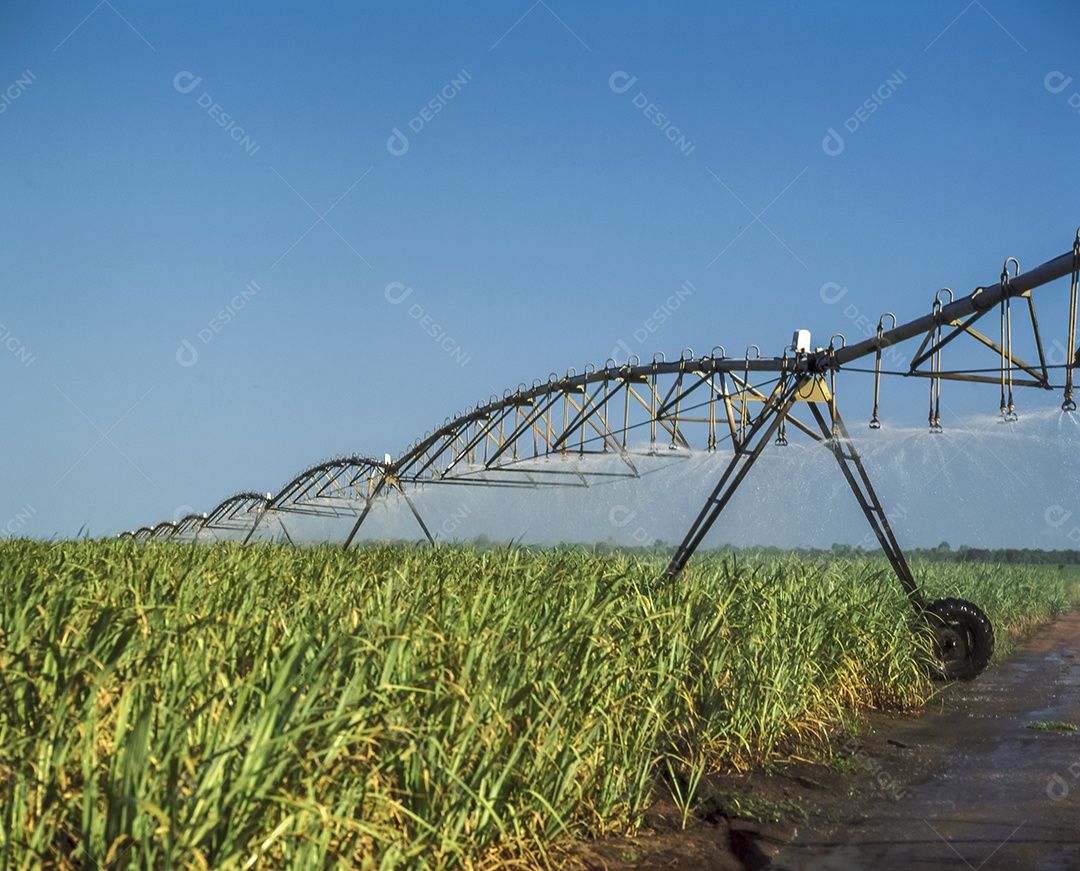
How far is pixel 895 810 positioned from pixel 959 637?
5.59 m

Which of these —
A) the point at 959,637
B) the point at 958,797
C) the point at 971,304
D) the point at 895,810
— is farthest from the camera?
the point at 959,637

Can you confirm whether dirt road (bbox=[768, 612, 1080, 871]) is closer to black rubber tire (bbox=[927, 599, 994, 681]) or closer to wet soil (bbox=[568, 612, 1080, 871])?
wet soil (bbox=[568, 612, 1080, 871])

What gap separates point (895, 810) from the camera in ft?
22.4

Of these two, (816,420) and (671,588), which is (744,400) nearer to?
(816,420)

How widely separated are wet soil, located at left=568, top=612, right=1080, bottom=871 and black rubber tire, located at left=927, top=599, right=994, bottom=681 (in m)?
1.58

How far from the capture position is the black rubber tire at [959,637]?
38.8 feet

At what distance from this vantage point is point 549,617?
6133 mm

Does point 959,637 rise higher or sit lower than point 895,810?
higher

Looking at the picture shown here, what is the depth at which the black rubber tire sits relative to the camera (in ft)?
38.8

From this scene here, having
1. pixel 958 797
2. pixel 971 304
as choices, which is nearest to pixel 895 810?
pixel 958 797

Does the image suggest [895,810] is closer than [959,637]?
Yes

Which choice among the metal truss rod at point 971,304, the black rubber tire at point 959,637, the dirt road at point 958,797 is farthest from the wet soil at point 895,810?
the metal truss rod at point 971,304

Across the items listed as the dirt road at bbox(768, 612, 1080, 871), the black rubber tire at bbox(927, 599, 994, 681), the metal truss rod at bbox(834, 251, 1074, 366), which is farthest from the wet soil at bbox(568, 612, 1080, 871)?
the metal truss rod at bbox(834, 251, 1074, 366)

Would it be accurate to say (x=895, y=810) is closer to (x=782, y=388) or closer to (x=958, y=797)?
(x=958, y=797)
